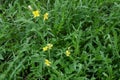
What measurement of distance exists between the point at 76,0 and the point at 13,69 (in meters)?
0.95

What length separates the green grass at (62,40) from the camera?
2398 mm

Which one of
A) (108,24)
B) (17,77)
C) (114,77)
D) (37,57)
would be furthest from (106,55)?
(17,77)

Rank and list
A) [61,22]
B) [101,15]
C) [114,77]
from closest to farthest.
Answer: [114,77]
[61,22]
[101,15]

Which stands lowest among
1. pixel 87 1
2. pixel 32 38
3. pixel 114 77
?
pixel 114 77

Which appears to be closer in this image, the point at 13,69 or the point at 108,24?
the point at 13,69

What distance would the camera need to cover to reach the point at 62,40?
8.62ft

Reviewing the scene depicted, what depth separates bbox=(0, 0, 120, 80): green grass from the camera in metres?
2.40

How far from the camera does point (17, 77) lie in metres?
2.41

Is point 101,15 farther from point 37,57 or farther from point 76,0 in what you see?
point 37,57

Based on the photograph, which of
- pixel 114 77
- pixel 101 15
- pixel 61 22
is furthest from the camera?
pixel 101 15

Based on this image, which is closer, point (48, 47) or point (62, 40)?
point (48, 47)

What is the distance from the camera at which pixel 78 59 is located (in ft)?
8.10

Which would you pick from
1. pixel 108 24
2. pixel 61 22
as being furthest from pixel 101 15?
pixel 61 22

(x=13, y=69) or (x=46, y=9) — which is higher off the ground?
(x=46, y=9)
